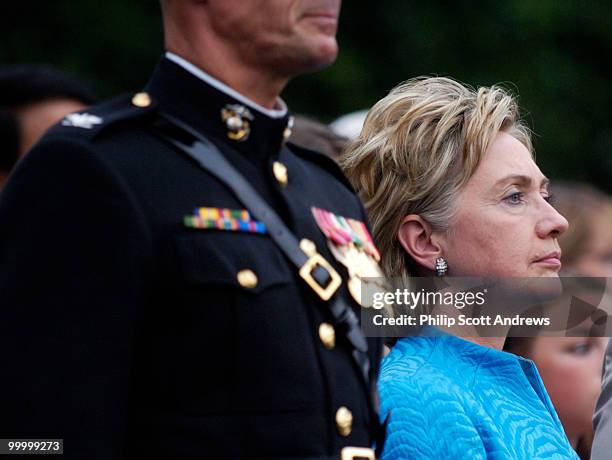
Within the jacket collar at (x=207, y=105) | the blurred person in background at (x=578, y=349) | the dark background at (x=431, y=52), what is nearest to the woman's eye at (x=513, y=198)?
the blurred person in background at (x=578, y=349)

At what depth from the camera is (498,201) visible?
10.5ft

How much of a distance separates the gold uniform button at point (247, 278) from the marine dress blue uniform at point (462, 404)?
72cm

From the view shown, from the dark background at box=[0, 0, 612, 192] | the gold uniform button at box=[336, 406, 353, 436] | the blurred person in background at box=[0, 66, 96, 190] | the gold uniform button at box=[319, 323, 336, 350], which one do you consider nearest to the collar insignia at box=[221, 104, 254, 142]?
the gold uniform button at box=[319, 323, 336, 350]

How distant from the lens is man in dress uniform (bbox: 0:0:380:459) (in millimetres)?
2070

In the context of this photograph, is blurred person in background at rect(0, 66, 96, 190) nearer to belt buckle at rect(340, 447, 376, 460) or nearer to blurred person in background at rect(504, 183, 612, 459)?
blurred person in background at rect(504, 183, 612, 459)

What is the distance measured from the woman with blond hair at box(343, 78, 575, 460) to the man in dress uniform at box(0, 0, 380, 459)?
0.78 m

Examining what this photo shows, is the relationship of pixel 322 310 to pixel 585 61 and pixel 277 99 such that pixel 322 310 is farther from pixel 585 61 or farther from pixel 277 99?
pixel 585 61

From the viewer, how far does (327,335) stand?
7.44 feet

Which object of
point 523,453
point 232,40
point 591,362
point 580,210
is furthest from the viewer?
point 580,210

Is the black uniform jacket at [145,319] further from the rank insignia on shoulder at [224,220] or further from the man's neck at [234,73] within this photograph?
the man's neck at [234,73]

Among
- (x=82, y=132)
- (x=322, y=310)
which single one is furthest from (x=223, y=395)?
(x=82, y=132)

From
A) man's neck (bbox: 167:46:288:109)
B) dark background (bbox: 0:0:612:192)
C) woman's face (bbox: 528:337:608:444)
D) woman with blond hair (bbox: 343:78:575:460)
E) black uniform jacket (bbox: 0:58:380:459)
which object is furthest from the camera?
dark background (bbox: 0:0:612:192)

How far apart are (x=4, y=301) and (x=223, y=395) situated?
0.38 m

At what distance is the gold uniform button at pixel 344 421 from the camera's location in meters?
2.24
